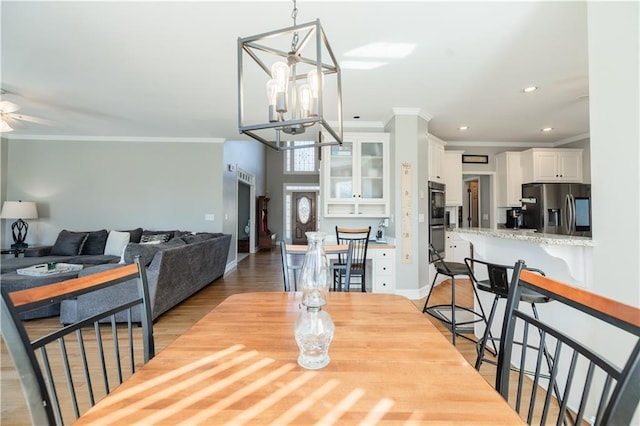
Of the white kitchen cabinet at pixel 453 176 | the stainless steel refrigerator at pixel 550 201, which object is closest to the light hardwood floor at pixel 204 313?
the white kitchen cabinet at pixel 453 176

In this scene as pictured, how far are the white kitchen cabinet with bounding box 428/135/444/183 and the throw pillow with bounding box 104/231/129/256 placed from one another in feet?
16.7

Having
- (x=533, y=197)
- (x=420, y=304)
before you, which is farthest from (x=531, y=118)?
(x=420, y=304)

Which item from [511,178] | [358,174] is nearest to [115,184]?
[358,174]

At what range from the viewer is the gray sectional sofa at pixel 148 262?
280 cm

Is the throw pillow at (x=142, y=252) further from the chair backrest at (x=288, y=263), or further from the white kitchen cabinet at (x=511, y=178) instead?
the white kitchen cabinet at (x=511, y=178)

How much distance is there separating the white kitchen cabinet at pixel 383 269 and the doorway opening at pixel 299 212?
20.8 ft

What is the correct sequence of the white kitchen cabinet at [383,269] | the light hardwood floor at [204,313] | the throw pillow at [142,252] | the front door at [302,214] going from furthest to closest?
the front door at [302,214] → the white kitchen cabinet at [383,269] → the throw pillow at [142,252] → the light hardwood floor at [204,313]

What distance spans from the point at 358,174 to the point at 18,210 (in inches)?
225

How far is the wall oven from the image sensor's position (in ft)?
13.9

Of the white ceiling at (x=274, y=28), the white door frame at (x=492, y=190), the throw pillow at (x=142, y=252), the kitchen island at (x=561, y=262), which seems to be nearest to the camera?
the kitchen island at (x=561, y=262)

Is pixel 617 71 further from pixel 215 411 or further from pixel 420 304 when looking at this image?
pixel 420 304

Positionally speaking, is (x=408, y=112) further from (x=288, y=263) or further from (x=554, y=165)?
A: (x=554, y=165)

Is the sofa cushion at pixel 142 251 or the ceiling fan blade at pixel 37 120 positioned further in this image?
the ceiling fan blade at pixel 37 120

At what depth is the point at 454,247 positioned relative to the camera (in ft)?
16.6
